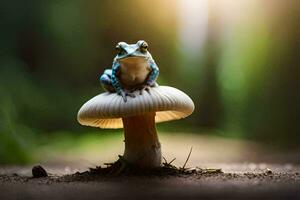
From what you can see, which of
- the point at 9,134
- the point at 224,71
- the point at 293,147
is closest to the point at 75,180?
the point at 9,134

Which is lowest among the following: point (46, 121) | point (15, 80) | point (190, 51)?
point (46, 121)

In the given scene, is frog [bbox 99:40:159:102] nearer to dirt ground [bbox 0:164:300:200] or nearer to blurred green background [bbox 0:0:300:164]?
dirt ground [bbox 0:164:300:200]

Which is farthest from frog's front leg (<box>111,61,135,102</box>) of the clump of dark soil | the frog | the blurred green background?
the blurred green background

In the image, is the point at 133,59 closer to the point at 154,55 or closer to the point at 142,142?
the point at 142,142

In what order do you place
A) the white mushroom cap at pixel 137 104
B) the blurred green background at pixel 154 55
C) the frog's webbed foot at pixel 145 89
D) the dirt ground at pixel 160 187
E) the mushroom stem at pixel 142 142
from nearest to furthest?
the dirt ground at pixel 160 187 < the white mushroom cap at pixel 137 104 < the frog's webbed foot at pixel 145 89 < the mushroom stem at pixel 142 142 < the blurred green background at pixel 154 55

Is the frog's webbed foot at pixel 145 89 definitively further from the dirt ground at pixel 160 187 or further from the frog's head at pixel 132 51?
the dirt ground at pixel 160 187

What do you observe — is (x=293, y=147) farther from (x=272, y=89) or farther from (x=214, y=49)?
(x=214, y=49)

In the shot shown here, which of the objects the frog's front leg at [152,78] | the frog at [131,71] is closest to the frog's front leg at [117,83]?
the frog at [131,71]
